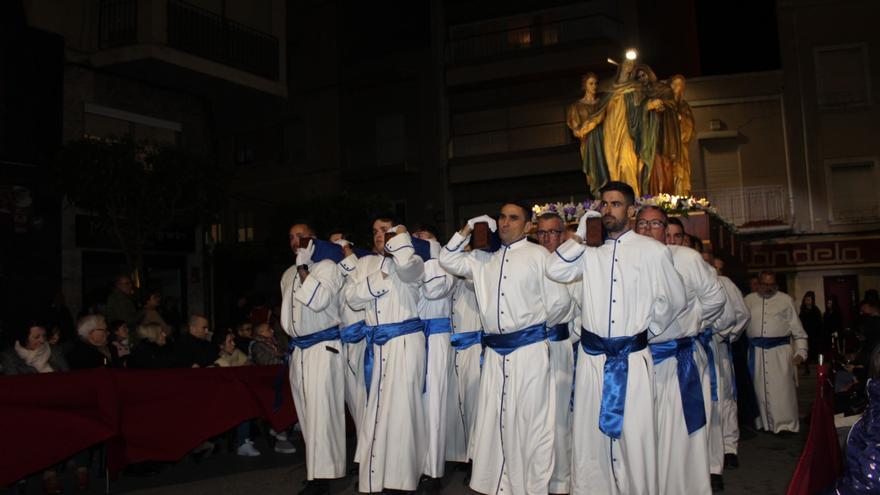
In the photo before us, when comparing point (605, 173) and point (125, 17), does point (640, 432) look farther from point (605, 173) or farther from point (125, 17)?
point (125, 17)

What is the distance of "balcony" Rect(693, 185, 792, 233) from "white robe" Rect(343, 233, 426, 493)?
19.0 m

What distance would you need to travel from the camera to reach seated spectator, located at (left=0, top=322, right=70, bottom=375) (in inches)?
308

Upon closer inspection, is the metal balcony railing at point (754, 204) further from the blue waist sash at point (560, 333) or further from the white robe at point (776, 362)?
the blue waist sash at point (560, 333)

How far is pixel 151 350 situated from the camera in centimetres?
905

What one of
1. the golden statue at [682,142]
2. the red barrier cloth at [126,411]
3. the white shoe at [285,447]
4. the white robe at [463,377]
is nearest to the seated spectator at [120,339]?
the red barrier cloth at [126,411]

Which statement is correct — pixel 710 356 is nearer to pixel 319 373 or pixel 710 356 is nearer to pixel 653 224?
pixel 653 224

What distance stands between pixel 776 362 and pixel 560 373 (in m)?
4.13

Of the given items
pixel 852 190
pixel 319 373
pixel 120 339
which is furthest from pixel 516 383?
pixel 852 190

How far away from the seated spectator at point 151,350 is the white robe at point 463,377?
11.1ft

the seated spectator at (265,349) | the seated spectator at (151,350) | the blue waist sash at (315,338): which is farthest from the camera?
the seated spectator at (265,349)

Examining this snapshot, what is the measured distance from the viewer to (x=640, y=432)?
5.03m

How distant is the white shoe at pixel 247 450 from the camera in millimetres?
9141

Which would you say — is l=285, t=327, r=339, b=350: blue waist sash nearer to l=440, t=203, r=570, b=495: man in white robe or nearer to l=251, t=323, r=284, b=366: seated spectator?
l=440, t=203, r=570, b=495: man in white robe

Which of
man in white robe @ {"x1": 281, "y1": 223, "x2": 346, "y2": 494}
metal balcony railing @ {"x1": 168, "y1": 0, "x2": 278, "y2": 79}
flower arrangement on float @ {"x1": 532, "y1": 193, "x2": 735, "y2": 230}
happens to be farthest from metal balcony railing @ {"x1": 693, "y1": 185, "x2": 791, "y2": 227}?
man in white robe @ {"x1": 281, "y1": 223, "x2": 346, "y2": 494}
